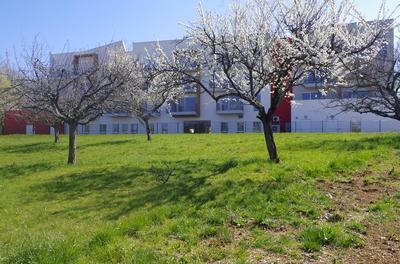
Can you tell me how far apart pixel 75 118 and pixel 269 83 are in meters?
8.50

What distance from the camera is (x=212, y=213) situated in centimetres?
790

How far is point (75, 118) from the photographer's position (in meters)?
18.4

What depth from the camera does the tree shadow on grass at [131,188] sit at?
9570 mm

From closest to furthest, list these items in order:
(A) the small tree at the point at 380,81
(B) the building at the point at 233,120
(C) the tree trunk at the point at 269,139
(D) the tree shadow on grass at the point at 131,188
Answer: (D) the tree shadow on grass at the point at 131,188
(C) the tree trunk at the point at 269,139
(A) the small tree at the point at 380,81
(B) the building at the point at 233,120

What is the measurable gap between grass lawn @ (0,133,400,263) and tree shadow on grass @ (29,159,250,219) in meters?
0.03

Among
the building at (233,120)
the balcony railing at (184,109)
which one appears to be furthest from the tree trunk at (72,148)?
the balcony railing at (184,109)

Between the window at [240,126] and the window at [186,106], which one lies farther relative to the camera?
the window at [186,106]

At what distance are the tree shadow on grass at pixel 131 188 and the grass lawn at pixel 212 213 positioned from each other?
0.10 ft

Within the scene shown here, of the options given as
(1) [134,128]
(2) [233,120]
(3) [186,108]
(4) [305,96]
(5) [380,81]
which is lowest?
(1) [134,128]

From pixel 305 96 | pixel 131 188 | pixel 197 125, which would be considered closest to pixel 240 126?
pixel 197 125

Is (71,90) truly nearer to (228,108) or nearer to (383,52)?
(383,52)

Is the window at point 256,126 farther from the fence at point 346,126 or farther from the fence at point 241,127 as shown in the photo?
the fence at point 346,126

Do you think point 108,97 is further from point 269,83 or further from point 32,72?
point 269,83

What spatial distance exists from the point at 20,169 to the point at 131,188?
735cm
